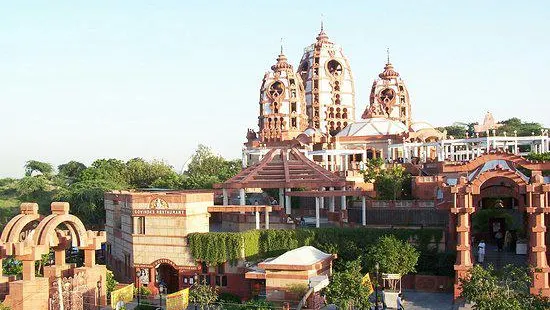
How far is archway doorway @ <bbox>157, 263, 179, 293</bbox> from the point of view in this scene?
3394cm

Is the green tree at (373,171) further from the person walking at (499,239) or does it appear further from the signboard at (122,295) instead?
the signboard at (122,295)

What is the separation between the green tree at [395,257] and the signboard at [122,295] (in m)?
10.6

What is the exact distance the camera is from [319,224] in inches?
1433

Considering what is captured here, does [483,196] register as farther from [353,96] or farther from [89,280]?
[353,96]

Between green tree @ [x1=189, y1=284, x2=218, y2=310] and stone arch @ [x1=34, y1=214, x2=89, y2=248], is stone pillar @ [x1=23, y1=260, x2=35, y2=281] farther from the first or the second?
green tree @ [x1=189, y1=284, x2=218, y2=310]

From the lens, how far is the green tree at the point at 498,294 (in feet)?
68.7

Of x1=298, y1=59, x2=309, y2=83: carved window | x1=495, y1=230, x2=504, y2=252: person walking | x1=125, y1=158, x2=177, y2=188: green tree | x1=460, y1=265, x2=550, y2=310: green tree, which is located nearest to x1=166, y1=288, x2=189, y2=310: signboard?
x1=460, y1=265, x2=550, y2=310: green tree

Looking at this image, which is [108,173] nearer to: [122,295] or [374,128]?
[374,128]

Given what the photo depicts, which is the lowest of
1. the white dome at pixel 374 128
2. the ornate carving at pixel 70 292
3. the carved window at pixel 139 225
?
the ornate carving at pixel 70 292

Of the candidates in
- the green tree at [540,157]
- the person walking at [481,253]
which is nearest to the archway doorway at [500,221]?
the person walking at [481,253]

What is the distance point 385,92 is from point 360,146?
67.9 feet

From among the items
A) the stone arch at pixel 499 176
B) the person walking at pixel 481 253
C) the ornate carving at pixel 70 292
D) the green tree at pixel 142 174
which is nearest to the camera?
the ornate carving at pixel 70 292

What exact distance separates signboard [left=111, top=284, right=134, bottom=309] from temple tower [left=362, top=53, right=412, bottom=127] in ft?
170

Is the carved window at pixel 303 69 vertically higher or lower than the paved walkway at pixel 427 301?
higher
